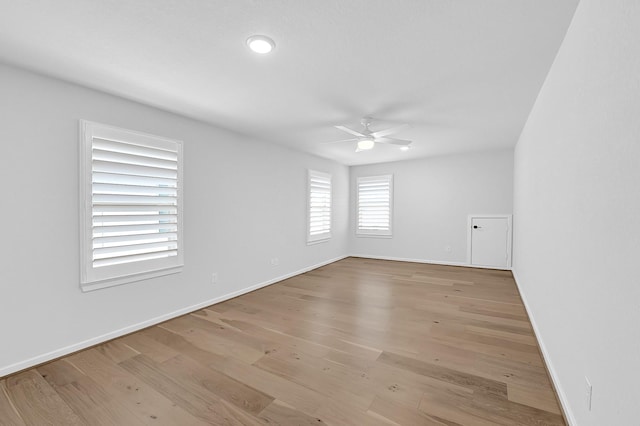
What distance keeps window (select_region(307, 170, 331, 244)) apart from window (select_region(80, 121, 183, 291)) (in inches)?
112

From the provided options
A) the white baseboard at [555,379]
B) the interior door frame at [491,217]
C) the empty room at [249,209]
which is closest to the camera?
the empty room at [249,209]

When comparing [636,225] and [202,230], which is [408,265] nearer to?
[202,230]

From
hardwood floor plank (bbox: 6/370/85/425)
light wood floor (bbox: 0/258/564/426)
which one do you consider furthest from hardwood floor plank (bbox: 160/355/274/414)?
hardwood floor plank (bbox: 6/370/85/425)

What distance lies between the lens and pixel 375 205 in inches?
272

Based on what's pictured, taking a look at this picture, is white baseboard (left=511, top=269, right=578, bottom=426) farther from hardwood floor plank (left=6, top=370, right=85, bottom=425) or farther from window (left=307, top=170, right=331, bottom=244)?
window (left=307, top=170, right=331, bottom=244)

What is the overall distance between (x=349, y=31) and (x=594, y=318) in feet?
6.68

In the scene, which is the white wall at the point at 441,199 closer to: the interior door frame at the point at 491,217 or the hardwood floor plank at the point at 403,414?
the interior door frame at the point at 491,217

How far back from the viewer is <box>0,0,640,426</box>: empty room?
4.73 feet

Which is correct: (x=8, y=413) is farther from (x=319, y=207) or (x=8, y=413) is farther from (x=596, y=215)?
(x=319, y=207)

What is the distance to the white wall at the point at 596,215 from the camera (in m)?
1.00

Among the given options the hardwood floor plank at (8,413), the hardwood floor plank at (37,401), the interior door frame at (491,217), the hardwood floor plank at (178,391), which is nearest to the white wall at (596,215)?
the hardwood floor plank at (178,391)

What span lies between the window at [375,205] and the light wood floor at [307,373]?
131 inches

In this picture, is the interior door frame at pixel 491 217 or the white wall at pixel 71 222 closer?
the white wall at pixel 71 222

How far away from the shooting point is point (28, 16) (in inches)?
65.0
